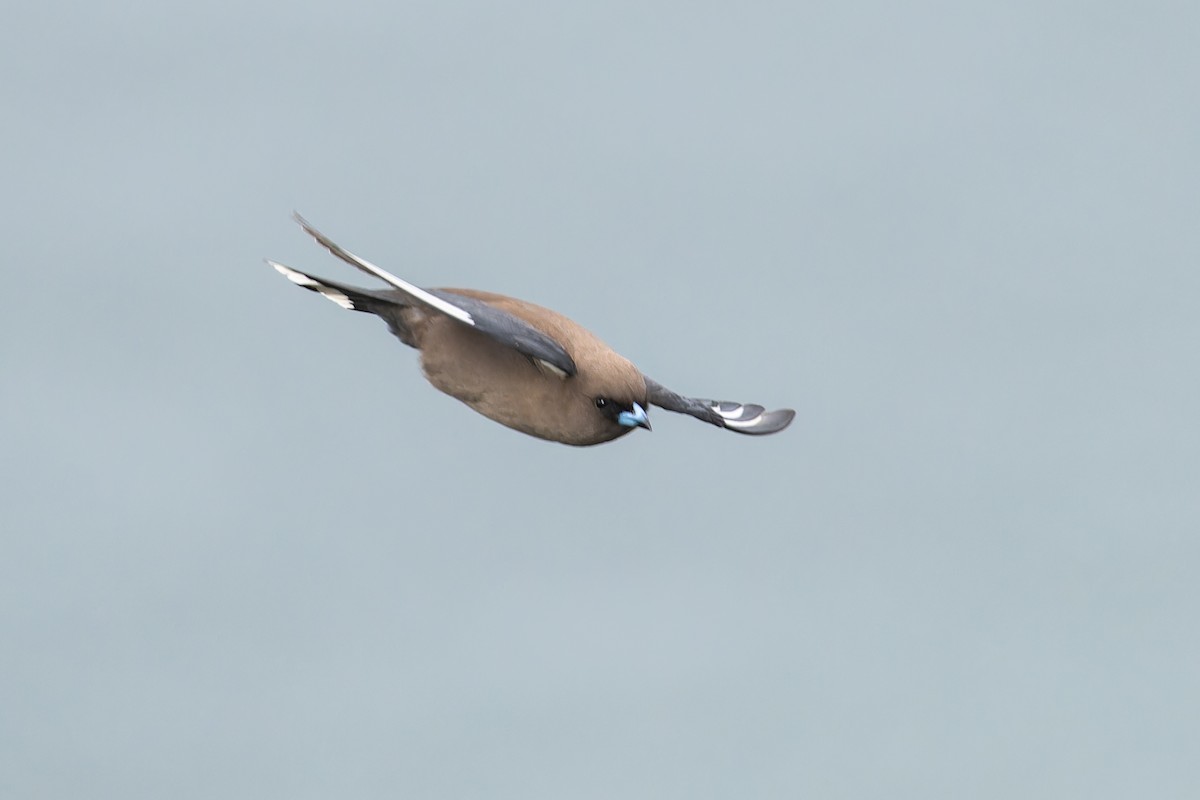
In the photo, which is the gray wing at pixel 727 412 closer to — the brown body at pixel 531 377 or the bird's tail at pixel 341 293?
the brown body at pixel 531 377

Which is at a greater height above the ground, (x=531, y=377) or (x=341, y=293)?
(x=341, y=293)

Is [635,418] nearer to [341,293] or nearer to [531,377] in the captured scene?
[531,377]

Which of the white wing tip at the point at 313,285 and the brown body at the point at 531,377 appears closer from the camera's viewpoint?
the brown body at the point at 531,377

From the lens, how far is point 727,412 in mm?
12742

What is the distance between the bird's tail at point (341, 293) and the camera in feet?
38.6

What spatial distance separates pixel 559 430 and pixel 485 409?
1.64ft

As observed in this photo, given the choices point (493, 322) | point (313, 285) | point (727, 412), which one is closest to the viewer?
point (493, 322)

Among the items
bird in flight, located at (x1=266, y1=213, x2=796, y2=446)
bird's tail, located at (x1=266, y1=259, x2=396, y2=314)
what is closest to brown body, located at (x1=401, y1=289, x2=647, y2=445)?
bird in flight, located at (x1=266, y1=213, x2=796, y2=446)

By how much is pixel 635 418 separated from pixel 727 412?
2.06 meters

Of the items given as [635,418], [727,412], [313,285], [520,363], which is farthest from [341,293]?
[727,412]

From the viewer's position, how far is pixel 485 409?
37.1 ft

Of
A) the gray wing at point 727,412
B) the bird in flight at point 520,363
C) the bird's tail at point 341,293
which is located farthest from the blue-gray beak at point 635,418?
the bird's tail at point 341,293

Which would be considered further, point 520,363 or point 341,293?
point 341,293

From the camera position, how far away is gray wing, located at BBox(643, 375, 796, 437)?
11680mm
